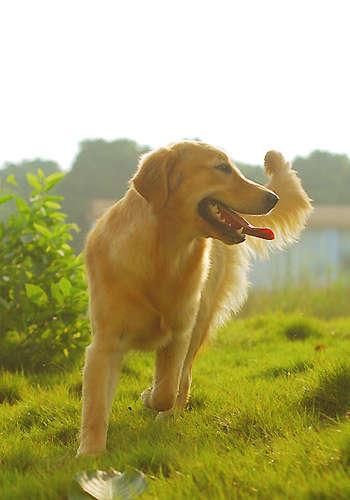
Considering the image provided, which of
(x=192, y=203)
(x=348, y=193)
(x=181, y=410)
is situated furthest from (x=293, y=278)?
(x=348, y=193)

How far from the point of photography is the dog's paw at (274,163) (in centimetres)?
512

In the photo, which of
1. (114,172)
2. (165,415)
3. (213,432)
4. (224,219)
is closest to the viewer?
(213,432)

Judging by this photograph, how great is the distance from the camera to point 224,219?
11.7 feet

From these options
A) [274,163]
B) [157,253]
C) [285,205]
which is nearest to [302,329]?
[285,205]

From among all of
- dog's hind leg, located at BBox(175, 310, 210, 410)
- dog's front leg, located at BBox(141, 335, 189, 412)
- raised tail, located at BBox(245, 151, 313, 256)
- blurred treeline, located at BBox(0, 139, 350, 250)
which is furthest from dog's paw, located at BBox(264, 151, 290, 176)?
blurred treeline, located at BBox(0, 139, 350, 250)

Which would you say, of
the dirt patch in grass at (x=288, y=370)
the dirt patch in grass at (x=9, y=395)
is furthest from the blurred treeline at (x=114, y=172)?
the dirt patch in grass at (x=288, y=370)

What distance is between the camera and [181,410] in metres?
4.12

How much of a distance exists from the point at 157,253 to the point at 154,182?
0.33 meters

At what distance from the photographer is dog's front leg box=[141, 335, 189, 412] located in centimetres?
372

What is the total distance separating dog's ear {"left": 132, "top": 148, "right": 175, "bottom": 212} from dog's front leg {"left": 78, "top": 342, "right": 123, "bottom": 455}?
2.43ft

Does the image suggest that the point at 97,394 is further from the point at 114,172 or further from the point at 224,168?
the point at 114,172

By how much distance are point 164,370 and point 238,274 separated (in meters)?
1.36

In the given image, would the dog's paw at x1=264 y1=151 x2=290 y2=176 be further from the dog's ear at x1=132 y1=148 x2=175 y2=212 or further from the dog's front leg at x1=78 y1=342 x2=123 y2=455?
the dog's front leg at x1=78 y1=342 x2=123 y2=455

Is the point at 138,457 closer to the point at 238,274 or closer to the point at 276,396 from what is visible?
the point at 276,396
